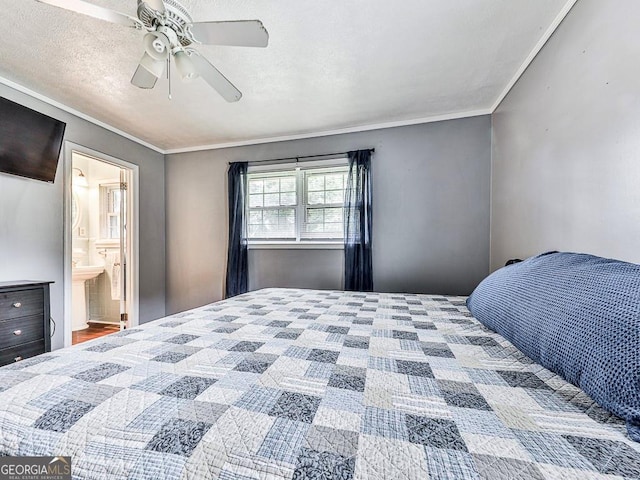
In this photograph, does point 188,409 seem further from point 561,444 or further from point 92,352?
point 561,444

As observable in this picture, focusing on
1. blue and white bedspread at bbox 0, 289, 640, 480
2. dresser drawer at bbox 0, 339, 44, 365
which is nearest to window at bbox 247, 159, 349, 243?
dresser drawer at bbox 0, 339, 44, 365

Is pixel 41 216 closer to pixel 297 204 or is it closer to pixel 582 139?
pixel 297 204

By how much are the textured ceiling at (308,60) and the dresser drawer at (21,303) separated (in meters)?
1.72

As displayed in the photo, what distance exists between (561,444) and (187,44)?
6.87 ft

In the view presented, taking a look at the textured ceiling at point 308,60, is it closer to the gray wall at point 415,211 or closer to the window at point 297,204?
the gray wall at point 415,211

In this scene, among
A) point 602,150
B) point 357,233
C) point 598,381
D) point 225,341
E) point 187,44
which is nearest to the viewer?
point 598,381

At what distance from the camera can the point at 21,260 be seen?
2.28 m

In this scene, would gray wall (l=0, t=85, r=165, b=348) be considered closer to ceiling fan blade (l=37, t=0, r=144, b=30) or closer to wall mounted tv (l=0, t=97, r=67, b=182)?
wall mounted tv (l=0, t=97, r=67, b=182)

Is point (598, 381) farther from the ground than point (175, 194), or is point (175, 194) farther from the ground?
point (175, 194)

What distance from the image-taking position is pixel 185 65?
1502 mm

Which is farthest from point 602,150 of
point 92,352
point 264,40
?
point 92,352

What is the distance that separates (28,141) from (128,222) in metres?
1.22

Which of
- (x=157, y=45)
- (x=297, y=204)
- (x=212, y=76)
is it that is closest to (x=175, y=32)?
(x=157, y=45)

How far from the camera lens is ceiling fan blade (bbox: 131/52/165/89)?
58.0 inches
